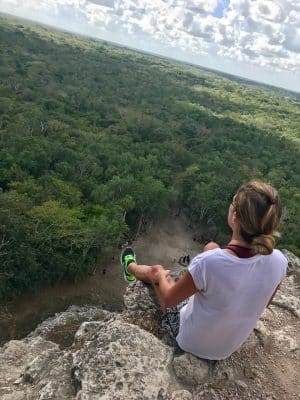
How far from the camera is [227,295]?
4.41 m

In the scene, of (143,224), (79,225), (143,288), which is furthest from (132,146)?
(143,288)

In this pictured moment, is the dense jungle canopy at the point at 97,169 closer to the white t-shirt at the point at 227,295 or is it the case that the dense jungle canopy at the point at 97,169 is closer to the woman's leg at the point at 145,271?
the woman's leg at the point at 145,271

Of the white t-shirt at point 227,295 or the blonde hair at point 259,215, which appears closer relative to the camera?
the blonde hair at point 259,215

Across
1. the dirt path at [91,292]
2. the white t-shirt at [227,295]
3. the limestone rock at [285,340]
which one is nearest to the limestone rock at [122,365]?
the white t-shirt at [227,295]

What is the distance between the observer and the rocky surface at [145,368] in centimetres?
538

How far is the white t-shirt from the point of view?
4.23 meters

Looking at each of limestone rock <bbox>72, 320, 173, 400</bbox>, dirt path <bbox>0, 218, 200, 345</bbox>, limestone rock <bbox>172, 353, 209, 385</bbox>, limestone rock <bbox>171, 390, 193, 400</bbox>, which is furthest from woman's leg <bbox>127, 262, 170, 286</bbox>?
dirt path <bbox>0, 218, 200, 345</bbox>

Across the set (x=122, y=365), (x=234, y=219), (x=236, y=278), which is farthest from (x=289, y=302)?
(x=234, y=219)

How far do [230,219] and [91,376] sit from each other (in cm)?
279

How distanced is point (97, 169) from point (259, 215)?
2971cm

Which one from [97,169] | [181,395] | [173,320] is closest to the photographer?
[181,395]

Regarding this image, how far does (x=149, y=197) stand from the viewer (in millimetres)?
30328

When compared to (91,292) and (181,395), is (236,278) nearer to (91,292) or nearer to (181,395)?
(181,395)

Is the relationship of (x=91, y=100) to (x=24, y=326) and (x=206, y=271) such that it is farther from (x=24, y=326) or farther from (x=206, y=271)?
(x=206, y=271)
